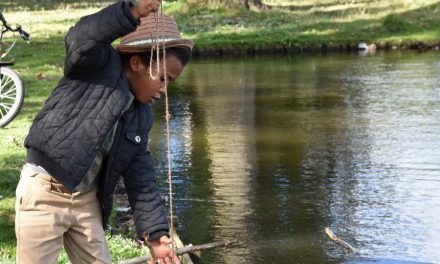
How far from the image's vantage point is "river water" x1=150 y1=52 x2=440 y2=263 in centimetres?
751

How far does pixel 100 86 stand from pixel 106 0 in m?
32.9

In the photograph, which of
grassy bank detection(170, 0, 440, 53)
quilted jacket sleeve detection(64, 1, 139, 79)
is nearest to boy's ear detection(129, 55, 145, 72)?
quilted jacket sleeve detection(64, 1, 139, 79)

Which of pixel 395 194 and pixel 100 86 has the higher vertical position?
pixel 100 86

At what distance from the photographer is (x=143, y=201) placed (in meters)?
3.78

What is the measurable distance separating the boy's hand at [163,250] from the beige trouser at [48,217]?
0.29 metres

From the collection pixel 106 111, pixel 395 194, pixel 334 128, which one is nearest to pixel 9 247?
pixel 106 111

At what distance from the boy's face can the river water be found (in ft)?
10.9

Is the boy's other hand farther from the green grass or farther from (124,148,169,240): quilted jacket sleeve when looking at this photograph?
the green grass

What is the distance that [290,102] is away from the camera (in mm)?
14812

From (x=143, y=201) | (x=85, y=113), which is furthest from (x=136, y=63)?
(x=143, y=201)

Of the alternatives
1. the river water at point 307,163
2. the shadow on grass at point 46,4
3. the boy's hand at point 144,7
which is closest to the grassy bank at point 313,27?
the river water at point 307,163

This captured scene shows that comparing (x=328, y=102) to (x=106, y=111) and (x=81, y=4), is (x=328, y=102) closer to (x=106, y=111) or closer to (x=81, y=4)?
(x=106, y=111)

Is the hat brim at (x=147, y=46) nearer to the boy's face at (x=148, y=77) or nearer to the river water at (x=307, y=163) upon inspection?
the boy's face at (x=148, y=77)

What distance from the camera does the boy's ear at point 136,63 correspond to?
3678 millimetres
